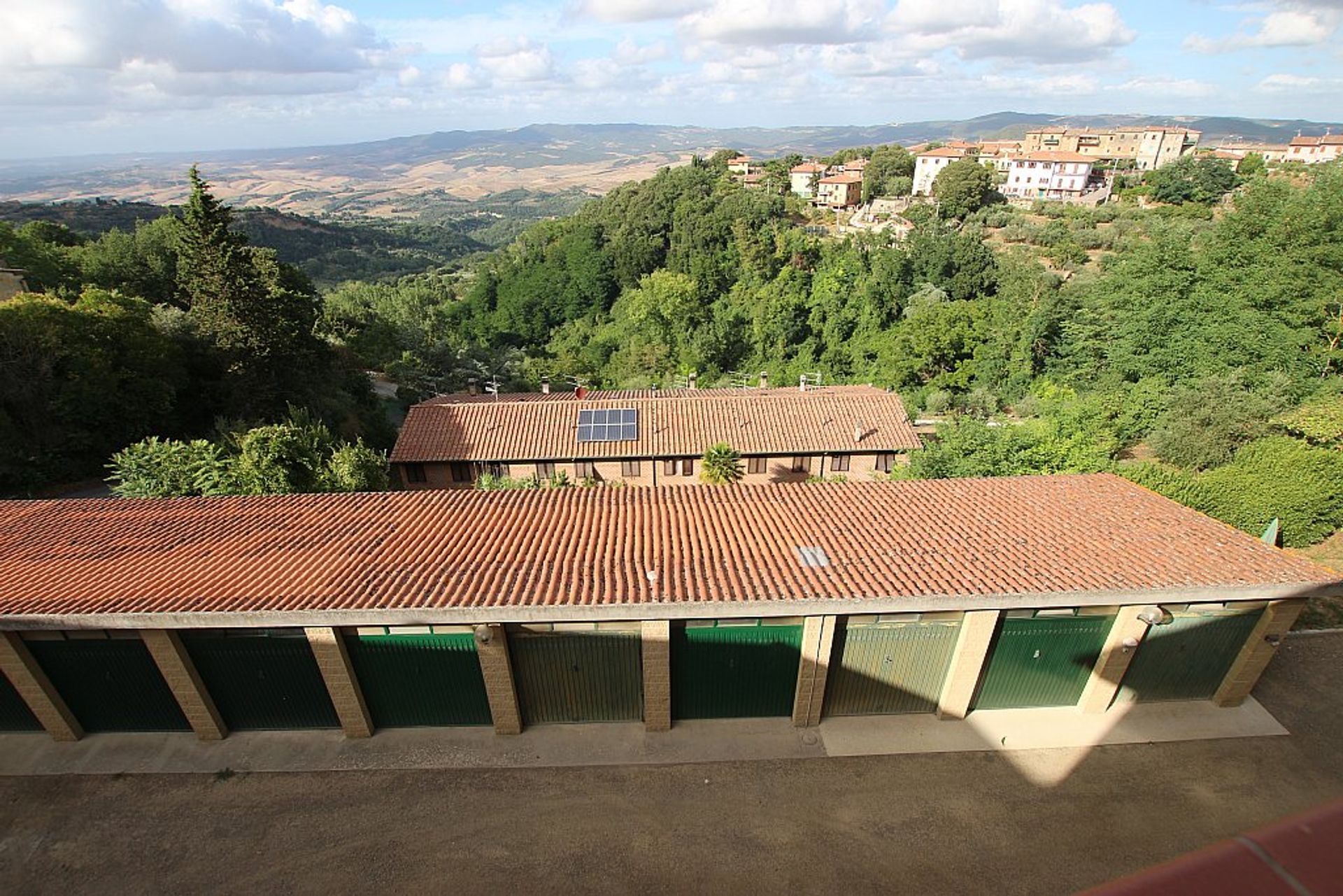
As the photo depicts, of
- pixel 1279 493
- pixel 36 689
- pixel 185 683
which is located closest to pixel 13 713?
pixel 36 689

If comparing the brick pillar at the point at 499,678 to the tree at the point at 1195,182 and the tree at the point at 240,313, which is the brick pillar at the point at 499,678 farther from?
the tree at the point at 1195,182

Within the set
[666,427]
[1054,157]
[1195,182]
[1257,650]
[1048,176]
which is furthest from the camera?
[1048,176]

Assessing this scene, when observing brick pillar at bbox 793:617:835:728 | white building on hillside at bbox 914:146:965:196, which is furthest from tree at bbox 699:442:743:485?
white building on hillside at bbox 914:146:965:196

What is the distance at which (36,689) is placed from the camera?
34.8 ft

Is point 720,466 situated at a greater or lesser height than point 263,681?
lesser

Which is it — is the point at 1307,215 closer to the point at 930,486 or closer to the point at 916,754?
the point at 930,486

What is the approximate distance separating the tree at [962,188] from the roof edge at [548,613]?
7269cm

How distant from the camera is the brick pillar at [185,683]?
33.0 ft

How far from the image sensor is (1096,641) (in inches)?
433

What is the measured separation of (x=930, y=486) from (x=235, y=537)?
13.9m

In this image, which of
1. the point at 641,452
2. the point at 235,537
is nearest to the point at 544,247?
the point at 641,452

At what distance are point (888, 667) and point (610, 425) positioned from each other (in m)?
16.3

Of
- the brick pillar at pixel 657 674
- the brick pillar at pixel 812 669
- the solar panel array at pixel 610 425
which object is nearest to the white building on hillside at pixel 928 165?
the solar panel array at pixel 610 425

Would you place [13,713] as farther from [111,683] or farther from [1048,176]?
[1048,176]
